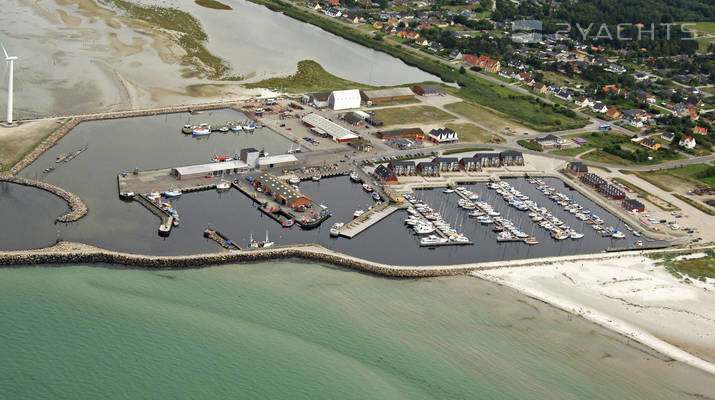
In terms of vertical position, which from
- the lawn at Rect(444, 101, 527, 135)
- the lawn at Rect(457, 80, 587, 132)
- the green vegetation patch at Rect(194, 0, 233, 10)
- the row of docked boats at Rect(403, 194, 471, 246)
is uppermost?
the green vegetation patch at Rect(194, 0, 233, 10)

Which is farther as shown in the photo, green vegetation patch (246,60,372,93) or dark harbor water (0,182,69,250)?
green vegetation patch (246,60,372,93)

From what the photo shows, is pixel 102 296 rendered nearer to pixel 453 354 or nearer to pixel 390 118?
pixel 453 354

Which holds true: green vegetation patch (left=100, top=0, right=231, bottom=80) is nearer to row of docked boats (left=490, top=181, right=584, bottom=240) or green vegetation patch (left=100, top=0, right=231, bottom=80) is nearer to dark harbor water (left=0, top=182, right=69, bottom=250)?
dark harbor water (left=0, top=182, right=69, bottom=250)

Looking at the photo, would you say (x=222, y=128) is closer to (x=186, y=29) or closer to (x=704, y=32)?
(x=186, y=29)

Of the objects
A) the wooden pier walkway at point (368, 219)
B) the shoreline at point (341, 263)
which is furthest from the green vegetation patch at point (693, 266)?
the wooden pier walkway at point (368, 219)

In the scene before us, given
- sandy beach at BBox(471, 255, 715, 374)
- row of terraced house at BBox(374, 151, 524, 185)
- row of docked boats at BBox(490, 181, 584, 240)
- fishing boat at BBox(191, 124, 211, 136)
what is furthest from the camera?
fishing boat at BBox(191, 124, 211, 136)

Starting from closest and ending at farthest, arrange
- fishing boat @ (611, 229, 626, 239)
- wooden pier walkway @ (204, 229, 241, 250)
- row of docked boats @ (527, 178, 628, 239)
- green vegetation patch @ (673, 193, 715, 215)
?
wooden pier walkway @ (204, 229, 241, 250) < fishing boat @ (611, 229, 626, 239) < row of docked boats @ (527, 178, 628, 239) < green vegetation patch @ (673, 193, 715, 215)

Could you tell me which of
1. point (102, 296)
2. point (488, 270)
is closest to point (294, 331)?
point (102, 296)

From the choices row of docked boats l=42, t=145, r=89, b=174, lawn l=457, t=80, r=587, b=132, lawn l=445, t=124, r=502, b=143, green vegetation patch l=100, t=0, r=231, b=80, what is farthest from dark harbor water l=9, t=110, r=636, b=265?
green vegetation patch l=100, t=0, r=231, b=80
